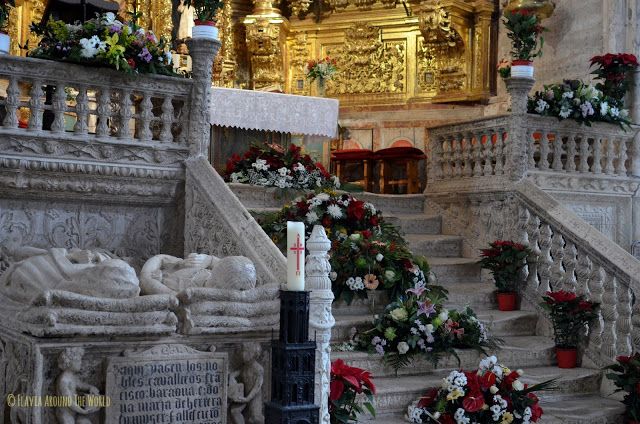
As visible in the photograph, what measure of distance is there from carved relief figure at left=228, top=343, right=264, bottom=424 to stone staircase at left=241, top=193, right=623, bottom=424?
4.13 feet

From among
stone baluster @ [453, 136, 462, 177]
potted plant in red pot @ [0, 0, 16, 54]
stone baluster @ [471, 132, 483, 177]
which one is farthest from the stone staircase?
potted plant in red pot @ [0, 0, 16, 54]

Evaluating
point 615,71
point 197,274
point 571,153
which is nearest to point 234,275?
point 197,274

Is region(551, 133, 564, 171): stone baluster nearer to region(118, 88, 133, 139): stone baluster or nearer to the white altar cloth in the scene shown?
the white altar cloth

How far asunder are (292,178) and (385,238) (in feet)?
4.46

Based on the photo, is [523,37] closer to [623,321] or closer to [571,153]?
[571,153]

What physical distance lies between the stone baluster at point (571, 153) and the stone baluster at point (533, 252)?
1.19 meters

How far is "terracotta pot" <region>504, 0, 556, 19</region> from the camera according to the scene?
12.6 metres

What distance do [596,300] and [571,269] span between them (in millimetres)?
448

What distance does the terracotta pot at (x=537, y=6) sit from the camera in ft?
41.5

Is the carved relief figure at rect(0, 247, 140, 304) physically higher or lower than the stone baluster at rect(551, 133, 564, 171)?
lower

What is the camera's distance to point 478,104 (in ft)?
44.1

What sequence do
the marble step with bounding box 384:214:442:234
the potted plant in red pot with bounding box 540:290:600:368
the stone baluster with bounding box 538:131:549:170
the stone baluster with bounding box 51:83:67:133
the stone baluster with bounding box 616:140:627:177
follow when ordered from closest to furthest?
1. the stone baluster with bounding box 51:83:67:133
2. the potted plant in red pot with bounding box 540:290:600:368
3. the stone baluster with bounding box 538:131:549:170
4. the marble step with bounding box 384:214:442:234
5. the stone baluster with bounding box 616:140:627:177

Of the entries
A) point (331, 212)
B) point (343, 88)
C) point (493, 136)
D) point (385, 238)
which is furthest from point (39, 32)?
point (343, 88)

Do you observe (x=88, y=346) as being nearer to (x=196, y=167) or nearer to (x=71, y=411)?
(x=71, y=411)
